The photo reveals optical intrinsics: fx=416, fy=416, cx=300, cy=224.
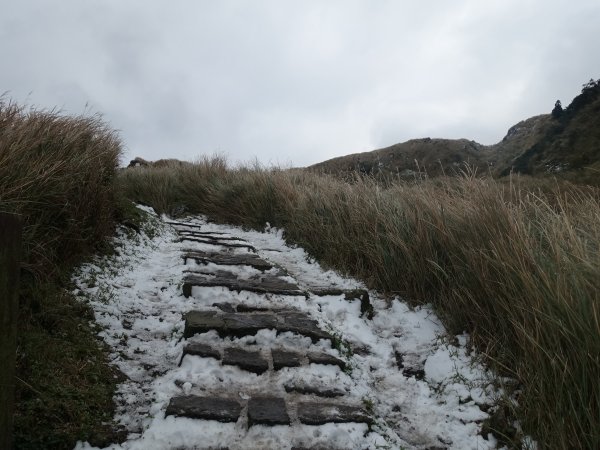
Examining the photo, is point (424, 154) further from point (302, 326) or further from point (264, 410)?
point (264, 410)

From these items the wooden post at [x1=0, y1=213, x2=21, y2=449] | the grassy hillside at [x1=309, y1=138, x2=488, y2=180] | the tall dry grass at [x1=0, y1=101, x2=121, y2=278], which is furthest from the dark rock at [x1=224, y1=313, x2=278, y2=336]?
the grassy hillside at [x1=309, y1=138, x2=488, y2=180]

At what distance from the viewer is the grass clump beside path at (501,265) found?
73.4 inches

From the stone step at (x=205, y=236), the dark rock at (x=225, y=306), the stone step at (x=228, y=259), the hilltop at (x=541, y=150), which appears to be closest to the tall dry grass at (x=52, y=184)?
the stone step at (x=228, y=259)

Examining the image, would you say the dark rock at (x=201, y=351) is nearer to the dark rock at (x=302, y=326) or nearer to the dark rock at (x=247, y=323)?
the dark rock at (x=247, y=323)

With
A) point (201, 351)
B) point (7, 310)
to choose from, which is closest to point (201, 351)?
point (201, 351)

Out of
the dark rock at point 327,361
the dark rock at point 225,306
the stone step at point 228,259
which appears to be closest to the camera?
the dark rock at point 327,361

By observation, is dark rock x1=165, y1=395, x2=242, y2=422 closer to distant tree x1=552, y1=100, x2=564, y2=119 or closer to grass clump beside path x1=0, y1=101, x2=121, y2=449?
grass clump beside path x1=0, y1=101, x2=121, y2=449

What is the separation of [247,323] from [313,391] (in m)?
0.80

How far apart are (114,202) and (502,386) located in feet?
14.9

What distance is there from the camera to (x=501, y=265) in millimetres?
2691

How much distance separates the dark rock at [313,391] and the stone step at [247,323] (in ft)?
1.84

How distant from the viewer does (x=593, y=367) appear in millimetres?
1793

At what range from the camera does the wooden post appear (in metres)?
1.52

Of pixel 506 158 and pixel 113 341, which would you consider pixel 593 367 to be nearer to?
pixel 113 341
